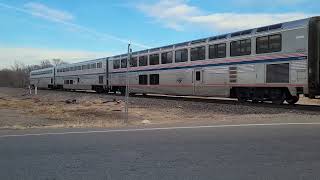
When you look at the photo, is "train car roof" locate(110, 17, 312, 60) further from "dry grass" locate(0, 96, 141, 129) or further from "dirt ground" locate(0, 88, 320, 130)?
"dry grass" locate(0, 96, 141, 129)

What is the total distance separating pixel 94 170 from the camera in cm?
809

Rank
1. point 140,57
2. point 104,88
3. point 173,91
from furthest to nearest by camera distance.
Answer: point 104,88 → point 140,57 → point 173,91

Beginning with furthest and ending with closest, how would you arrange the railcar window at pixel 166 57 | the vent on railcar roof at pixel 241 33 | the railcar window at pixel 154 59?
the railcar window at pixel 154 59 → the railcar window at pixel 166 57 → the vent on railcar roof at pixel 241 33

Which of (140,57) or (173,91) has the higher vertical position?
(140,57)

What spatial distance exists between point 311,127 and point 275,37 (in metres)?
10.4

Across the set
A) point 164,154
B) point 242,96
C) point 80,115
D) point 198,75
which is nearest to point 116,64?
point 198,75

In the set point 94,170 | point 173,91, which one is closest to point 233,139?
point 94,170

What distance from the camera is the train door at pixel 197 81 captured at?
3108 centimetres

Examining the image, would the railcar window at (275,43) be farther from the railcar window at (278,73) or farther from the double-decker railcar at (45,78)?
the double-decker railcar at (45,78)

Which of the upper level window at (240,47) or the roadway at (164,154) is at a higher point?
the upper level window at (240,47)

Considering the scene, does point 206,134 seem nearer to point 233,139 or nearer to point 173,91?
point 233,139

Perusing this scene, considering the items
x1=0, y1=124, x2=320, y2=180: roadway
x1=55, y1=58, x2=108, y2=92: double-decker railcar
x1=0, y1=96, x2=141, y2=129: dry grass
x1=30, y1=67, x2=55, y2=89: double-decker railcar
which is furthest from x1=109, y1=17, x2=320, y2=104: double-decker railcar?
x1=30, y1=67, x2=55, y2=89: double-decker railcar

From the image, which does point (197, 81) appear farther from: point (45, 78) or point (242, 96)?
point (45, 78)

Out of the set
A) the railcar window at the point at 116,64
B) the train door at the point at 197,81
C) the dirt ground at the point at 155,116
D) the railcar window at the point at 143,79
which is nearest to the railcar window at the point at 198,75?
the train door at the point at 197,81
